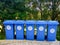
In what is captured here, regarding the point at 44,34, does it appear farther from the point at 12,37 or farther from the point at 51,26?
the point at 12,37

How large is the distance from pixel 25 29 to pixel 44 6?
6.74 ft

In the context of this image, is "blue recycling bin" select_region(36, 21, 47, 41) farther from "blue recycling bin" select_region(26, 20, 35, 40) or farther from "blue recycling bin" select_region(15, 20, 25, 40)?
"blue recycling bin" select_region(15, 20, 25, 40)

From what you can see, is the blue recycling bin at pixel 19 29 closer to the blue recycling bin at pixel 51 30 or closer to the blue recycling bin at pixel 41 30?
the blue recycling bin at pixel 41 30

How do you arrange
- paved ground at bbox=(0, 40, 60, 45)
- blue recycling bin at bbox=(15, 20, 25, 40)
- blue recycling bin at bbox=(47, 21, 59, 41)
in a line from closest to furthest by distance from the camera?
paved ground at bbox=(0, 40, 60, 45) < blue recycling bin at bbox=(47, 21, 59, 41) < blue recycling bin at bbox=(15, 20, 25, 40)

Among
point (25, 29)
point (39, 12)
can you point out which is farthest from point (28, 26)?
point (39, 12)

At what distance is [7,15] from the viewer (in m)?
7.00

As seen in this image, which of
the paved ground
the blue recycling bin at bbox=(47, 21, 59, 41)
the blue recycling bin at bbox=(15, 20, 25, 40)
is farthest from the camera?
the blue recycling bin at bbox=(15, 20, 25, 40)

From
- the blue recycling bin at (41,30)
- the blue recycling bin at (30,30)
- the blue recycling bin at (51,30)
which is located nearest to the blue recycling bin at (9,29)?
the blue recycling bin at (30,30)

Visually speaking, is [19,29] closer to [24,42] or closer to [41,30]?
[24,42]

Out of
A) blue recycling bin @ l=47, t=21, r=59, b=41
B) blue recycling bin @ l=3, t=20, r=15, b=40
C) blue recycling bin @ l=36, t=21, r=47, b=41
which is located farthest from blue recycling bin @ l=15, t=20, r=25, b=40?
blue recycling bin @ l=47, t=21, r=59, b=41

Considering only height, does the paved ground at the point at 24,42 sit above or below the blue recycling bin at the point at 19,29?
below

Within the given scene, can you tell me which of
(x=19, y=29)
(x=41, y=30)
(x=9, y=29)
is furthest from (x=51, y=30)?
(x=9, y=29)

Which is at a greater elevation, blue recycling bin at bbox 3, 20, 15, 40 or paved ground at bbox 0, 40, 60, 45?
blue recycling bin at bbox 3, 20, 15, 40

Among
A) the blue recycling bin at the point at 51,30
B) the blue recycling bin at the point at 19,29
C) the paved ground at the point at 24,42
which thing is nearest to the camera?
the paved ground at the point at 24,42
